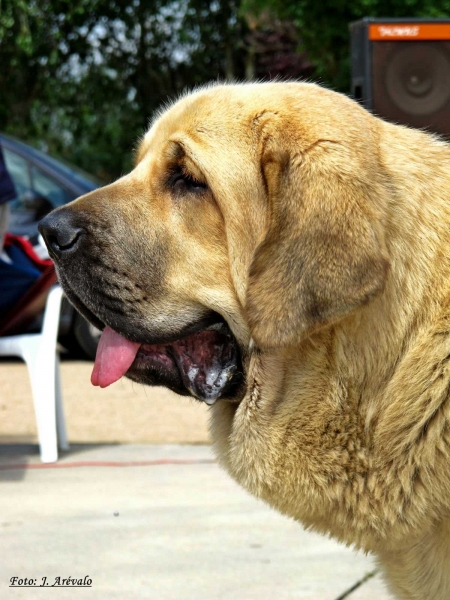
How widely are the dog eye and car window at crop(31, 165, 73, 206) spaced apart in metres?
5.90

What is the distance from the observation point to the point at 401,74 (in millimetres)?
6945

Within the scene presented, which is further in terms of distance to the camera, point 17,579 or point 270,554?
point 270,554

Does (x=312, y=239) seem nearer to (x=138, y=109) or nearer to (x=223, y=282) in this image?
(x=223, y=282)

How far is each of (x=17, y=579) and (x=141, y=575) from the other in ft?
1.51

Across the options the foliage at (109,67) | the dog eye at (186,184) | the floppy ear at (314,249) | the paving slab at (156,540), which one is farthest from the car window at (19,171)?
the foliage at (109,67)

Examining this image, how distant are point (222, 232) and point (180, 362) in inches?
17.1

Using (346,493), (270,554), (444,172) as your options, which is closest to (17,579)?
(270,554)

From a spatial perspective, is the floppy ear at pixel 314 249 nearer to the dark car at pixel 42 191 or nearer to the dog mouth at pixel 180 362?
the dog mouth at pixel 180 362

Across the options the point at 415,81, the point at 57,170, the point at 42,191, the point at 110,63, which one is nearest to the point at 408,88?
the point at 415,81

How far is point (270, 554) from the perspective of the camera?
371cm

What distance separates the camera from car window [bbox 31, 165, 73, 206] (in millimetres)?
8375

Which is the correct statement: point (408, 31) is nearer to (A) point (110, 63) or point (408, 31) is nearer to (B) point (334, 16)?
(B) point (334, 16)

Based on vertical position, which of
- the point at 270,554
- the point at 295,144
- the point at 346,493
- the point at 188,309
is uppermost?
the point at 295,144

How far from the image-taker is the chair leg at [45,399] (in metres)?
5.13
